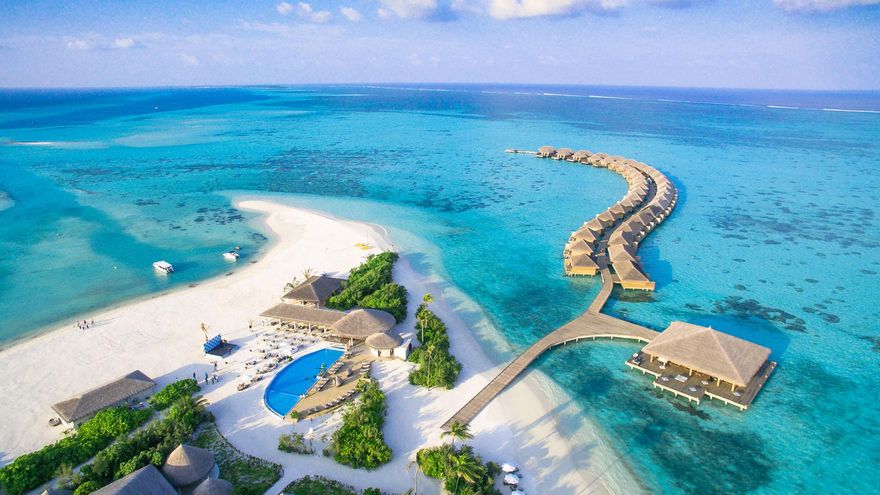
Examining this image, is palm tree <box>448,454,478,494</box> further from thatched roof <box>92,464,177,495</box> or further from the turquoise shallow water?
A: thatched roof <box>92,464,177,495</box>

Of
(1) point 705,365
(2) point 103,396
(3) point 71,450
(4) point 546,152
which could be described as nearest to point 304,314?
(2) point 103,396

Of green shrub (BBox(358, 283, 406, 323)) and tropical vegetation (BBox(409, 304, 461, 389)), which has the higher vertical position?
green shrub (BBox(358, 283, 406, 323))

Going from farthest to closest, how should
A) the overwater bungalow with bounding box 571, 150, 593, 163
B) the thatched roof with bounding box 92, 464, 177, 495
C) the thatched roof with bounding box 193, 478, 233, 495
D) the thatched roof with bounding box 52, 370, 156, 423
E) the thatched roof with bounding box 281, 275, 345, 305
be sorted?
the overwater bungalow with bounding box 571, 150, 593, 163
the thatched roof with bounding box 281, 275, 345, 305
the thatched roof with bounding box 52, 370, 156, 423
the thatched roof with bounding box 193, 478, 233, 495
the thatched roof with bounding box 92, 464, 177, 495

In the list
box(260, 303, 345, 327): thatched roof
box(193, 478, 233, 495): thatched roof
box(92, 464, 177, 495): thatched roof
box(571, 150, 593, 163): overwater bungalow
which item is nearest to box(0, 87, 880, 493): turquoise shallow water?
box(571, 150, 593, 163): overwater bungalow

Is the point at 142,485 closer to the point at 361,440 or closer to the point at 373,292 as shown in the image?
the point at 361,440

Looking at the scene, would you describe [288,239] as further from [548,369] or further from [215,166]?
[215,166]

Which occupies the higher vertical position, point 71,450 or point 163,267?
point 163,267
